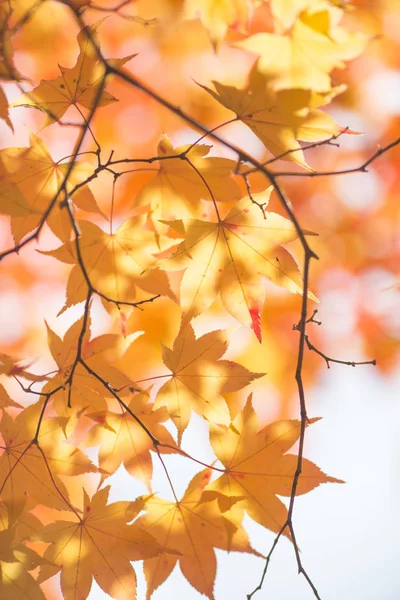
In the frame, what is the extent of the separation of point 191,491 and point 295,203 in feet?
6.55

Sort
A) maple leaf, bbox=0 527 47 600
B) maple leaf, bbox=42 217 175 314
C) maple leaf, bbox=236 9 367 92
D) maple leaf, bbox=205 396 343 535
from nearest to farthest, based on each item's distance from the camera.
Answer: maple leaf, bbox=236 9 367 92 → maple leaf, bbox=0 527 47 600 → maple leaf, bbox=205 396 343 535 → maple leaf, bbox=42 217 175 314

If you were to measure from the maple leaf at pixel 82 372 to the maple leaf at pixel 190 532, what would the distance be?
21cm

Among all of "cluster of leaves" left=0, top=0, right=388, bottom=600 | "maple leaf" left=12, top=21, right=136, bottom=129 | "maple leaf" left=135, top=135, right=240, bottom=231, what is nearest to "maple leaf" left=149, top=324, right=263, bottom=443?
"cluster of leaves" left=0, top=0, right=388, bottom=600

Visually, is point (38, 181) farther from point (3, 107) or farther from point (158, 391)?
point (158, 391)

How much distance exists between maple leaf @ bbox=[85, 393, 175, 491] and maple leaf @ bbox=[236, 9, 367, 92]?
1.89 ft

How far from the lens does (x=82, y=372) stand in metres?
1.00

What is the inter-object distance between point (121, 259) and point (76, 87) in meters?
0.31

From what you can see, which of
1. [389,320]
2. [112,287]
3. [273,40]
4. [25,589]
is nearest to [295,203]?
[389,320]

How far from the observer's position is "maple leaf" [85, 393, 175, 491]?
1.01 m

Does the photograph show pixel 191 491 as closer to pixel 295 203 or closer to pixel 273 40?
pixel 273 40

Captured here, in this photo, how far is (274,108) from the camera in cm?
81

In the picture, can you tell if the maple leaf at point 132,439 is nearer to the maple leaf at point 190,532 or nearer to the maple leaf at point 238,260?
the maple leaf at point 190,532

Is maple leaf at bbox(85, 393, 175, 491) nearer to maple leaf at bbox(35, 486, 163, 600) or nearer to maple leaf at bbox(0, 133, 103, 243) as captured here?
maple leaf at bbox(35, 486, 163, 600)

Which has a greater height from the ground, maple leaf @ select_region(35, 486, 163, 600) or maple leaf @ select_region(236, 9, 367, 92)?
maple leaf @ select_region(236, 9, 367, 92)
